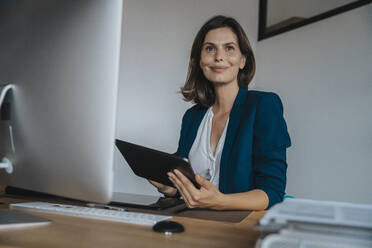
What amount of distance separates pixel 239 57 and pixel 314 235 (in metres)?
1.44

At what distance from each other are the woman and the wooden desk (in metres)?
0.28

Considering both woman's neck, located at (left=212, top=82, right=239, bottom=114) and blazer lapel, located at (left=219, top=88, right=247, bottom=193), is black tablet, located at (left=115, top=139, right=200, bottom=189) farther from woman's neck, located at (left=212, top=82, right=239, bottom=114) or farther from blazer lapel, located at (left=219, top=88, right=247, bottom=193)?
woman's neck, located at (left=212, top=82, right=239, bottom=114)

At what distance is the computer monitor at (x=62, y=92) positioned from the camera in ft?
1.97

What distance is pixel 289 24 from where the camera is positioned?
7.32ft

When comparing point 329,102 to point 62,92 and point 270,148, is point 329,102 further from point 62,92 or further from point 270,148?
point 62,92

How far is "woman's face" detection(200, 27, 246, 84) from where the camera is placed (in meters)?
1.75

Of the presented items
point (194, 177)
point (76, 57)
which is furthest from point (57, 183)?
point (194, 177)

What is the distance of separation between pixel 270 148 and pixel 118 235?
87 cm

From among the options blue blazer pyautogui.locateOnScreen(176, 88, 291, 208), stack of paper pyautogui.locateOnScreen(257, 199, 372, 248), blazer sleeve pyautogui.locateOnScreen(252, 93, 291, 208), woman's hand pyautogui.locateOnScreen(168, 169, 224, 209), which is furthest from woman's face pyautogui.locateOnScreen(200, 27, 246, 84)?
stack of paper pyautogui.locateOnScreen(257, 199, 372, 248)

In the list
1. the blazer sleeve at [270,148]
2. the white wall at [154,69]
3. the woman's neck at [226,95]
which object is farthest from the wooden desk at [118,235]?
the white wall at [154,69]

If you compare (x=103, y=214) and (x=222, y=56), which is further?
(x=222, y=56)

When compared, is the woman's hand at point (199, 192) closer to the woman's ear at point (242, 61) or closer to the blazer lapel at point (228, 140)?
the blazer lapel at point (228, 140)

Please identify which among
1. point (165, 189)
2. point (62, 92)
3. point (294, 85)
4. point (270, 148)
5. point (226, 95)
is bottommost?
point (165, 189)

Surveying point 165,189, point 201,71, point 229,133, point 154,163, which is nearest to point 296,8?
point 201,71
